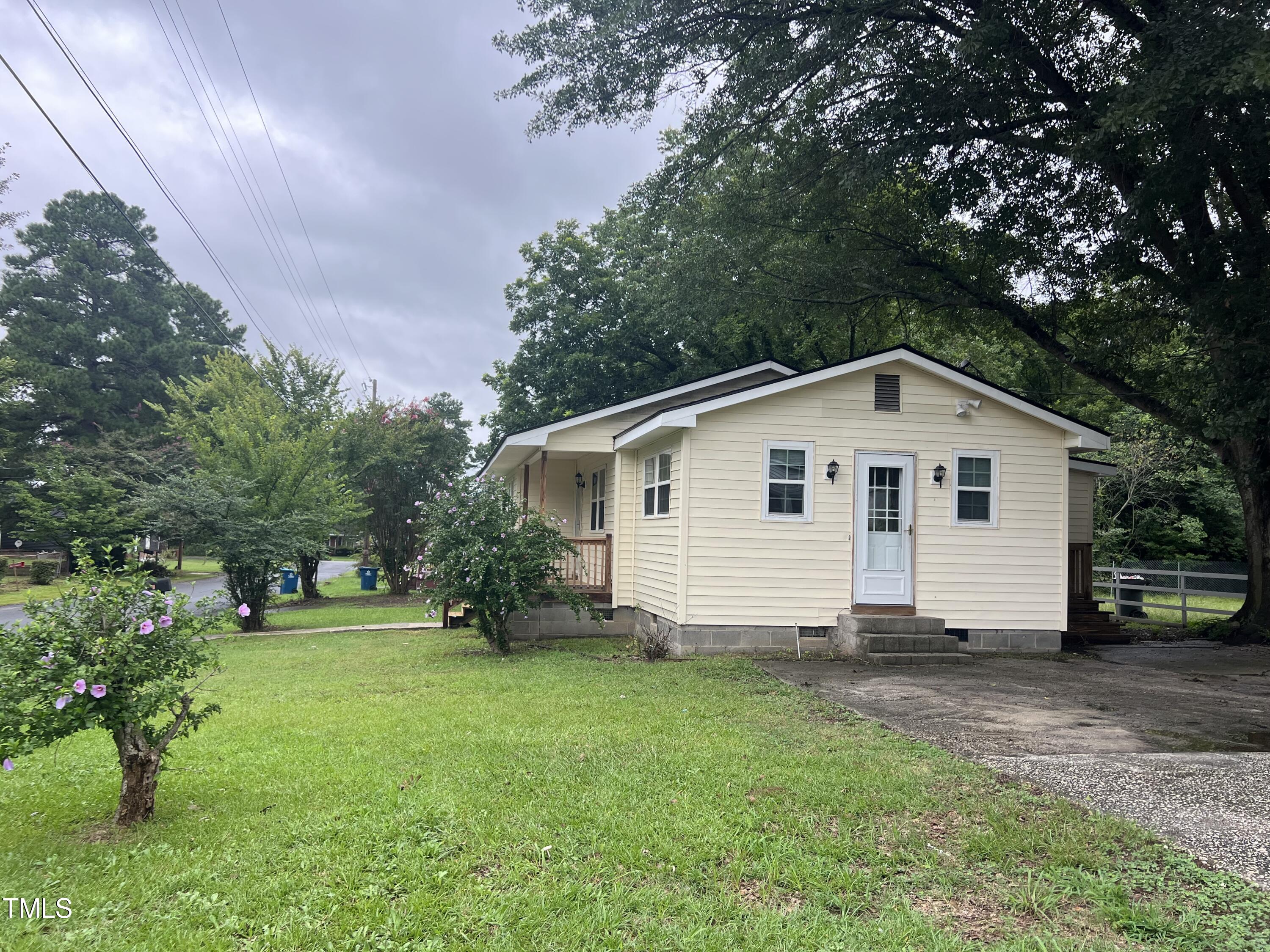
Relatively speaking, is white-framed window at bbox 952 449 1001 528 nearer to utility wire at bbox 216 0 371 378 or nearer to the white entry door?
the white entry door

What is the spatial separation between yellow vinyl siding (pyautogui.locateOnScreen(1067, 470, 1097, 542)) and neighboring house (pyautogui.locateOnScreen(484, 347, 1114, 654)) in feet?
7.68

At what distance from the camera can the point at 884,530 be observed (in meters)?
10.4

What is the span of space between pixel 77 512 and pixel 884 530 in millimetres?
22625

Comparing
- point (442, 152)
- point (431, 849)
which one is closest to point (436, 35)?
point (442, 152)

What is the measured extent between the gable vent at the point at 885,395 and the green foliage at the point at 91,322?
34.1m

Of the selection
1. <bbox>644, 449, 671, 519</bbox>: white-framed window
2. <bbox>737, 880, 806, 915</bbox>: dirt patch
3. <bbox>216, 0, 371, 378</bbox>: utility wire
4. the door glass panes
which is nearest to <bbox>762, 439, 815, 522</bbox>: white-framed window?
the door glass panes

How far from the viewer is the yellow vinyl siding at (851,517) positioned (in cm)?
1016

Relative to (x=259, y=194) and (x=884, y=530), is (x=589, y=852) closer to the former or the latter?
(x=884, y=530)

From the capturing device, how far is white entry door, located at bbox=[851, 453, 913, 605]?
10.3 metres

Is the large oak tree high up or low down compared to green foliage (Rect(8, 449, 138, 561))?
up

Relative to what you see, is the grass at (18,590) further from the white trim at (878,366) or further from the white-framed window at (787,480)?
the white-framed window at (787,480)

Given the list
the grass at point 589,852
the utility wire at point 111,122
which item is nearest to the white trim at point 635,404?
the utility wire at point 111,122

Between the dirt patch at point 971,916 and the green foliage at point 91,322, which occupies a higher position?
the green foliage at point 91,322

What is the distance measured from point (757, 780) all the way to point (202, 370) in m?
47.7
